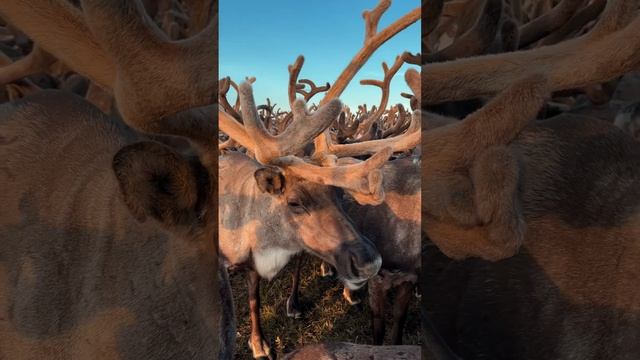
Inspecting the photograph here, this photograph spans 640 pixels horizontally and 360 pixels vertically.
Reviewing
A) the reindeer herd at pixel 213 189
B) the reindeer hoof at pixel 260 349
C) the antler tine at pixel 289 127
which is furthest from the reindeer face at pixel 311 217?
the reindeer herd at pixel 213 189

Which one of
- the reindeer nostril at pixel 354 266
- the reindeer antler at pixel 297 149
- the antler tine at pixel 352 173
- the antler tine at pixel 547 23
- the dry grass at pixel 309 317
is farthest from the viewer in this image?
the dry grass at pixel 309 317

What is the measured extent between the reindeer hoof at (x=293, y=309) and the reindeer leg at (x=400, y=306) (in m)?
0.92

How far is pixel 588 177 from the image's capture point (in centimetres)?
50

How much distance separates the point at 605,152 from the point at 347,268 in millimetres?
1320

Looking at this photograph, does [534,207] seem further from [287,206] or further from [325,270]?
[325,270]

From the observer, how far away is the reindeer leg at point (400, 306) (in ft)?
7.76

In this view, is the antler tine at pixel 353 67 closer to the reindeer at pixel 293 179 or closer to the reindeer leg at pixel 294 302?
the reindeer at pixel 293 179

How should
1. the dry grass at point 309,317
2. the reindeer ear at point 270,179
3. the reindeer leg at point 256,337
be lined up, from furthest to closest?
the dry grass at point 309,317, the reindeer leg at point 256,337, the reindeer ear at point 270,179

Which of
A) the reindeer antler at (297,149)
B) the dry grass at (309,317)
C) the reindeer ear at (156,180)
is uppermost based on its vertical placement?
the reindeer ear at (156,180)

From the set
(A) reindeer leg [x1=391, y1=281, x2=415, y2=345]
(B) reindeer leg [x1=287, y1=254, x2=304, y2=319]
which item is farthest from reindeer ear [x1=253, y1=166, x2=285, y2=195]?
(B) reindeer leg [x1=287, y1=254, x2=304, y2=319]

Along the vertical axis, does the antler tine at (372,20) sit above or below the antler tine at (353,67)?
above

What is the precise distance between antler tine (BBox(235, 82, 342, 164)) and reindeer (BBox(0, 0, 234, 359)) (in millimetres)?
551

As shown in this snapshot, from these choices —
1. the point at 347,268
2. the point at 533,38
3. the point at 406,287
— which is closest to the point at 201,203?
the point at 533,38

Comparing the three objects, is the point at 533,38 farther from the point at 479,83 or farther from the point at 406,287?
the point at 406,287
